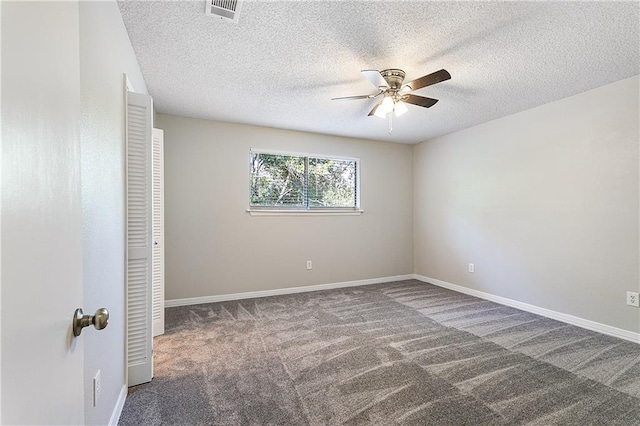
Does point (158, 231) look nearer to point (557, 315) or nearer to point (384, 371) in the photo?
point (384, 371)

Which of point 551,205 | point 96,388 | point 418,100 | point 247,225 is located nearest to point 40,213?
point 96,388

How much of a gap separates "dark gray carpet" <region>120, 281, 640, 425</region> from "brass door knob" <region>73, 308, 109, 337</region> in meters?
1.31

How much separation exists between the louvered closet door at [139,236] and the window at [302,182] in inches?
85.3

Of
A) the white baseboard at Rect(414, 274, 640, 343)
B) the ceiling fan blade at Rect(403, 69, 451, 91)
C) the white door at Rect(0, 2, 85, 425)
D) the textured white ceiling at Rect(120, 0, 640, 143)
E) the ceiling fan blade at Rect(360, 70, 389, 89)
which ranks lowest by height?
the white baseboard at Rect(414, 274, 640, 343)

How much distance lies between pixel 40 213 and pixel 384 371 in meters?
2.25

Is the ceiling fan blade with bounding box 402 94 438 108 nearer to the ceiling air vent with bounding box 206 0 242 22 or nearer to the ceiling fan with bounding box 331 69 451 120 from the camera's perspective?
the ceiling fan with bounding box 331 69 451 120

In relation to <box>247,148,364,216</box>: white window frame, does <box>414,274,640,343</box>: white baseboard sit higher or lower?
lower

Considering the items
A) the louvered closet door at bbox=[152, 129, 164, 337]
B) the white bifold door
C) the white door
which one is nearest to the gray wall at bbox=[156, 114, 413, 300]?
the louvered closet door at bbox=[152, 129, 164, 337]

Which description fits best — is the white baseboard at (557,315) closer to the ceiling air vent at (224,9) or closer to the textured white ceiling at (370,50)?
the textured white ceiling at (370,50)

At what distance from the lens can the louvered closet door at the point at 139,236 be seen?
1986 millimetres

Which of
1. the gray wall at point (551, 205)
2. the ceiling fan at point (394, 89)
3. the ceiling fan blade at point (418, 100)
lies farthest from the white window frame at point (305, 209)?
the ceiling fan blade at point (418, 100)

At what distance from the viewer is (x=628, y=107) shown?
2.74 metres

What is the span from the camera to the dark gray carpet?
69.6 inches

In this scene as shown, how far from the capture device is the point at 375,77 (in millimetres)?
2291
